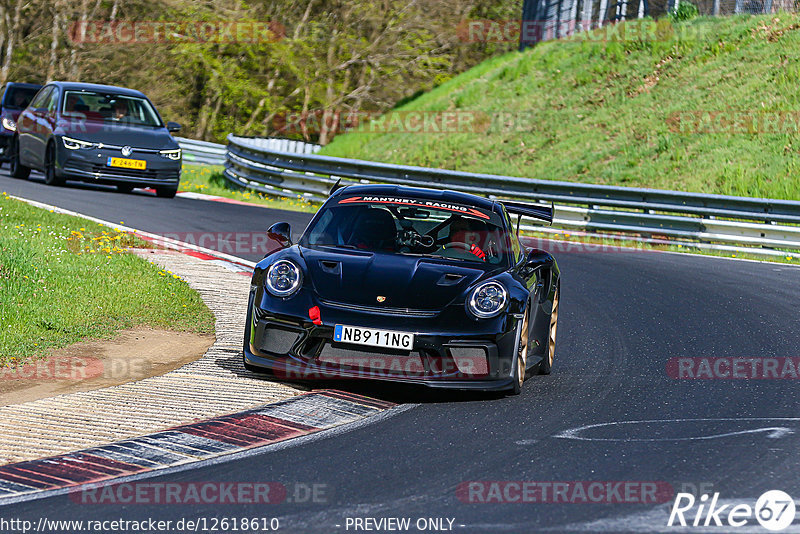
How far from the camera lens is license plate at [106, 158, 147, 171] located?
61.0 ft

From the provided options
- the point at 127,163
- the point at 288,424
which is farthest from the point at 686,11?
the point at 288,424

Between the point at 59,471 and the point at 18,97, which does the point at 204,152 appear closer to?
the point at 18,97

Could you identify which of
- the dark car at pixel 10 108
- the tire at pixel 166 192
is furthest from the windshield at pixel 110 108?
→ the dark car at pixel 10 108

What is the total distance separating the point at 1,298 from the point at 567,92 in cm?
2339

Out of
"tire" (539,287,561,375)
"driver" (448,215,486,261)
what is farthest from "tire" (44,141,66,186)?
"tire" (539,287,561,375)

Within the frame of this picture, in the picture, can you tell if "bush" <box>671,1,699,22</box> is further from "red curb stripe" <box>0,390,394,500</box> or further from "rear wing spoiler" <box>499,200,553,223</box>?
"red curb stripe" <box>0,390,394,500</box>

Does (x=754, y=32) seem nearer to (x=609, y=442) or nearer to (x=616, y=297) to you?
(x=616, y=297)

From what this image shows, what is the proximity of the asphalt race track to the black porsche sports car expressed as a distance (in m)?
0.29

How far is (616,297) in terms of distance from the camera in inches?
471

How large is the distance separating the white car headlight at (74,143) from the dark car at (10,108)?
3.92 meters

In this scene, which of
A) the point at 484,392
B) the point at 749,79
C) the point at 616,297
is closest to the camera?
the point at 484,392

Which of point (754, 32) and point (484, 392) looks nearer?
point (484, 392)

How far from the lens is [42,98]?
20.2m

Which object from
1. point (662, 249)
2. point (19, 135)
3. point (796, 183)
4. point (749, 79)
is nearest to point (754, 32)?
point (749, 79)
